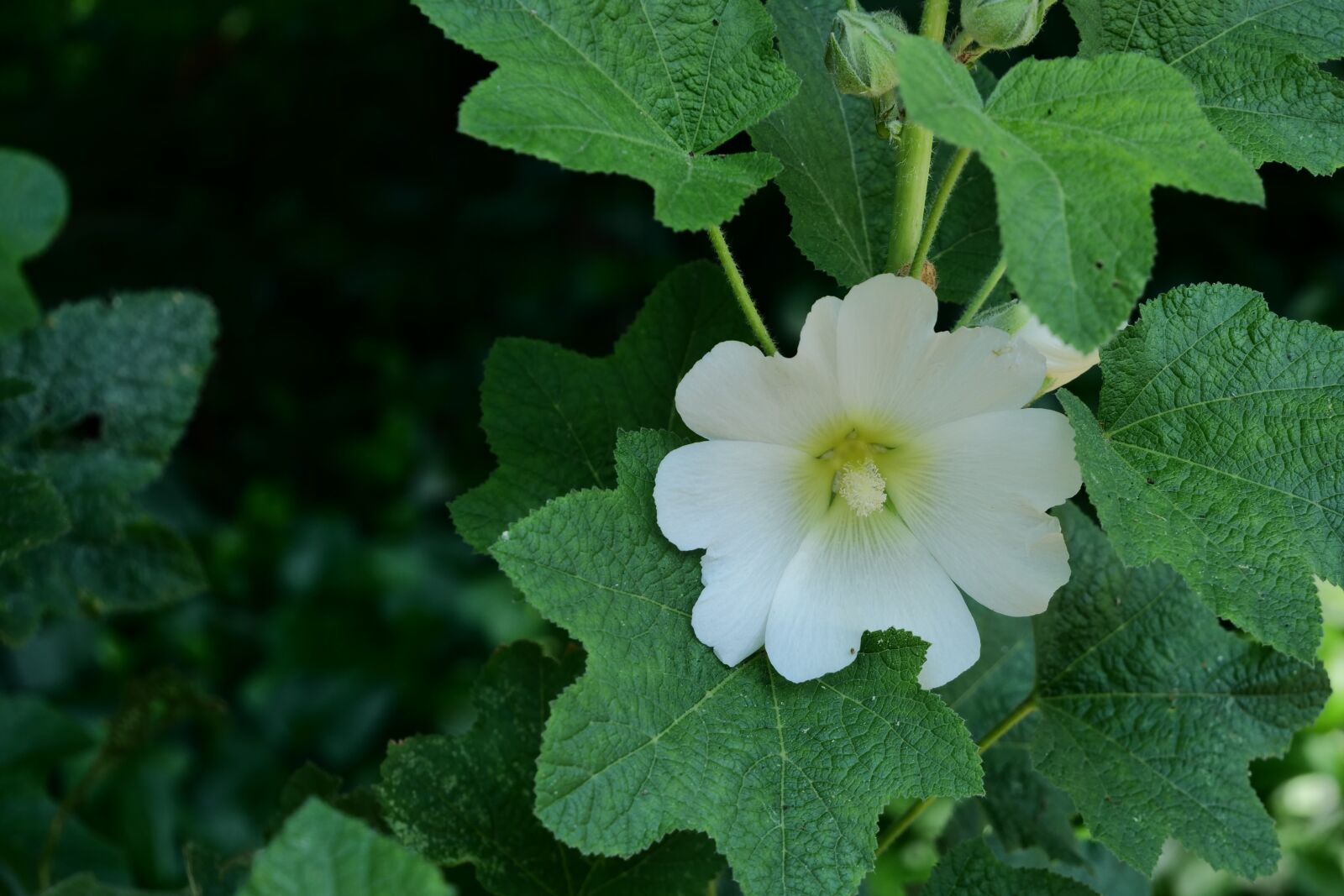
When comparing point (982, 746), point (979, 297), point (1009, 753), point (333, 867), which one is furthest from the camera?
point (1009, 753)

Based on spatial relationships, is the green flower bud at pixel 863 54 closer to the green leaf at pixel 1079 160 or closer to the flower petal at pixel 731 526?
the green leaf at pixel 1079 160

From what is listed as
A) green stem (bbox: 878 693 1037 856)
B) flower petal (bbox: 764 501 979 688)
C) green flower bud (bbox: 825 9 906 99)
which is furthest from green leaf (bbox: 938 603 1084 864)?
green flower bud (bbox: 825 9 906 99)

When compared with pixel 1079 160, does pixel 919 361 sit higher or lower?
lower

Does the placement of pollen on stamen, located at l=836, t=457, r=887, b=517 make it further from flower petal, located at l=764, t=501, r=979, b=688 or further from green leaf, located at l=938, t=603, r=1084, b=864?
green leaf, located at l=938, t=603, r=1084, b=864

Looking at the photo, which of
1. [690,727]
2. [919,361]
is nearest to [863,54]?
[919,361]

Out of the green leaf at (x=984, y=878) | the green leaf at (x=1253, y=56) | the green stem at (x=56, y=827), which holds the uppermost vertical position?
the green leaf at (x=1253, y=56)

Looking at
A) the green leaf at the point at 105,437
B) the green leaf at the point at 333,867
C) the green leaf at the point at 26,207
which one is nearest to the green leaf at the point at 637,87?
the green leaf at the point at 333,867

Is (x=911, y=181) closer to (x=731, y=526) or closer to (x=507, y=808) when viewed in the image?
(x=731, y=526)
